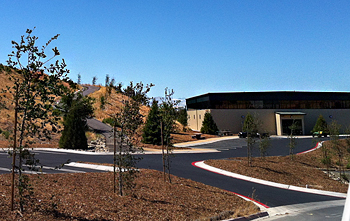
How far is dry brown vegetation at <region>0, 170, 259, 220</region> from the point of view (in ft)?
29.9

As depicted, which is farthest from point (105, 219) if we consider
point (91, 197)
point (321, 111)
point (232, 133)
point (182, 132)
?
point (321, 111)

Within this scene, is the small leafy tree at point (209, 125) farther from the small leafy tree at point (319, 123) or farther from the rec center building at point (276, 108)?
the small leafy tree at point (319, 123)

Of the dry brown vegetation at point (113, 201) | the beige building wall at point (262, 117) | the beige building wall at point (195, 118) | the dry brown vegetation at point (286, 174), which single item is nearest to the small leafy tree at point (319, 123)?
the beige building wall at point (262, 117)

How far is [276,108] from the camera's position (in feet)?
208

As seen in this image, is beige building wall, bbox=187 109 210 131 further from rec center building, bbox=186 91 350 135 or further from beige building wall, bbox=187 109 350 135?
beige building wall, bbox=187 109 350 135

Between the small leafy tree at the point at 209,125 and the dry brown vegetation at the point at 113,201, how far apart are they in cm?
4409

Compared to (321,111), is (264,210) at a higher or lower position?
lower

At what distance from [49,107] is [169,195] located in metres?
7.01

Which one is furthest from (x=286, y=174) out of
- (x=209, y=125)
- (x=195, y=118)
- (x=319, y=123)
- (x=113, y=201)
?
(x=195, y=118)

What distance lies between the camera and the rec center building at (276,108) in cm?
6194

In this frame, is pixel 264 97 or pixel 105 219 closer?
pixel 105 219

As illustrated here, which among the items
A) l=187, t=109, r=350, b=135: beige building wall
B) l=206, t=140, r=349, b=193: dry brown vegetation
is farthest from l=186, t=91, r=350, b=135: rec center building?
l=206, t=140, r=349, b=193: dry brown vegetation

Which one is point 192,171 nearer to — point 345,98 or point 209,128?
point 209,128

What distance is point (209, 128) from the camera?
5947 cm
